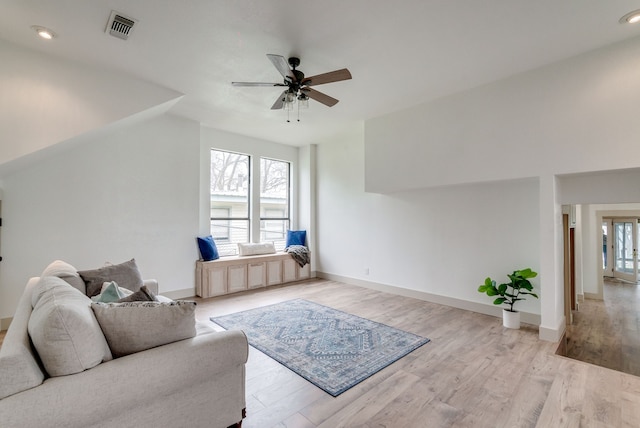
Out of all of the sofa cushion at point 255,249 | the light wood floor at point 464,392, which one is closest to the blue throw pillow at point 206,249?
the sofa cushion at point 255,249

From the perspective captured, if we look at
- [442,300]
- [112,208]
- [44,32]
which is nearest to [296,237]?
[442,300]

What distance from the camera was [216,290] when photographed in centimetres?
520

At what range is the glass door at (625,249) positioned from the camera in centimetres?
689

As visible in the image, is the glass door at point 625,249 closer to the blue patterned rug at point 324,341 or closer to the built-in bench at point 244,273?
the blue patterned rug at point 324,341

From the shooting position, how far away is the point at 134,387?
1.39 metres

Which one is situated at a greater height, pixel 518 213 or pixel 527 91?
pixel 527 91

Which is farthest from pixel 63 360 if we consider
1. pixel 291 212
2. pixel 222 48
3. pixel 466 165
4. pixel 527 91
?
pixel 291 212

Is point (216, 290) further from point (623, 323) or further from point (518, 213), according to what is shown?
point (623, 323)

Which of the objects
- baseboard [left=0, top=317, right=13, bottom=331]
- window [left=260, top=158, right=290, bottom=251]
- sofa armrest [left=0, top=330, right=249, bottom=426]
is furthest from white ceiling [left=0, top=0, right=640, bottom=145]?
baseboard [left=0, top=317, right=13, bottom=331]

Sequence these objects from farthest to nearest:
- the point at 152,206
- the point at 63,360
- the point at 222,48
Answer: the point at 152,206
the point at 222,48
the point at 63,360

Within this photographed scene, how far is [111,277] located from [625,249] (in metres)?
10.7

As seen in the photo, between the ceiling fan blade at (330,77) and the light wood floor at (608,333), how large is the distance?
3.88m

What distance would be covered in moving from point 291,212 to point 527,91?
498cm

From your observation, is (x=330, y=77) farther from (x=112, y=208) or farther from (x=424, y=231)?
(x=112, y=208)
